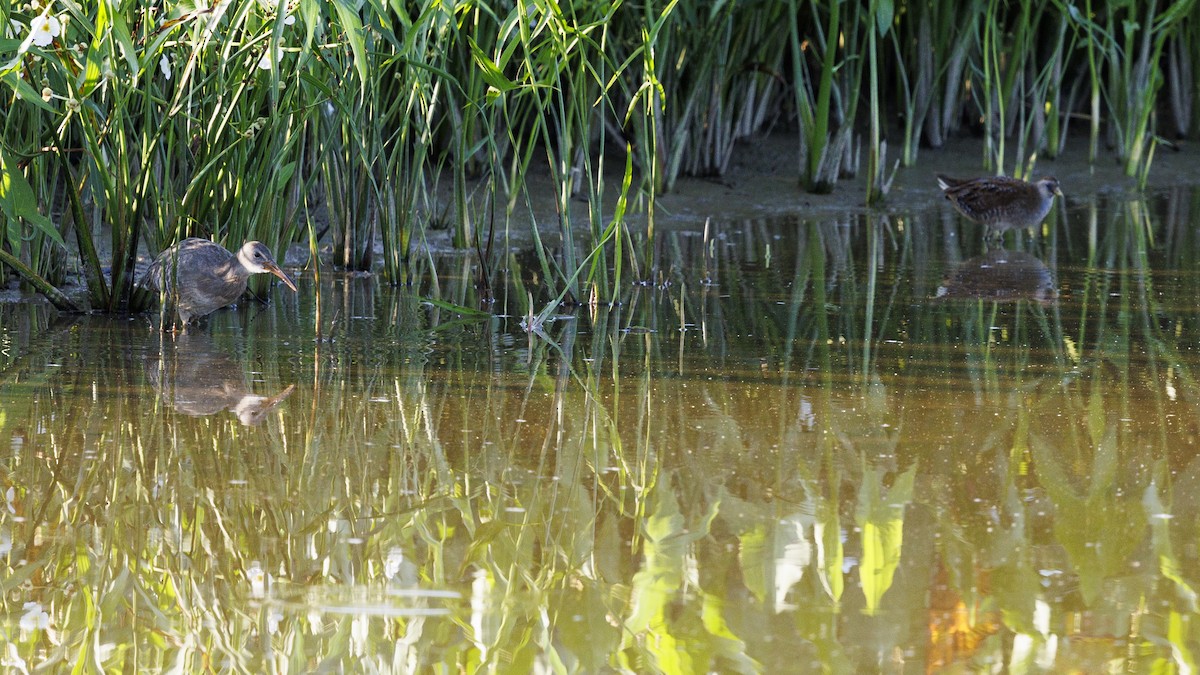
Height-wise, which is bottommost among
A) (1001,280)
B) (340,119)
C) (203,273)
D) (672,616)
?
(672,616)

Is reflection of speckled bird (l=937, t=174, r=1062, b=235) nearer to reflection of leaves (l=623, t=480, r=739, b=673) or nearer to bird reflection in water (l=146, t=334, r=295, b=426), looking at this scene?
bird reflection in water (l=146, t=334, r=295, b=426)

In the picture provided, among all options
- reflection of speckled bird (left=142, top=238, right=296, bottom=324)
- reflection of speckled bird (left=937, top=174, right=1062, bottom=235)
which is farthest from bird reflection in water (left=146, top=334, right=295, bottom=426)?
reflection of speckled bird (left=937, top=174, right=1062, bottom=235)

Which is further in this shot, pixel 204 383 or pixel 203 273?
pixel 203 273

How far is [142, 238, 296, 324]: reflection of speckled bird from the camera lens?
412 centimetres

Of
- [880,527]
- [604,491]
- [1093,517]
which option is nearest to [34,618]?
[604,491]

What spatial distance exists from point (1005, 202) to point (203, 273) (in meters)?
3.75

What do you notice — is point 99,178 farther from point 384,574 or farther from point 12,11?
point 384,574

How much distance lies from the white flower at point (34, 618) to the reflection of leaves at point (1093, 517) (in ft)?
4.84

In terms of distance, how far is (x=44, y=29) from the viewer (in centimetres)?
340

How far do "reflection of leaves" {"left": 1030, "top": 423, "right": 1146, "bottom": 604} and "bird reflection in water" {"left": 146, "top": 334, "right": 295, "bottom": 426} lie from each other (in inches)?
62.6

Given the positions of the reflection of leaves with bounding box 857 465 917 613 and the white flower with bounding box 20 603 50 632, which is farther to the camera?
the reflection of leaves with bounding box 857 465 917 613

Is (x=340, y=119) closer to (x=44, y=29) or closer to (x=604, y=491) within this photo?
(x=44, y=29)

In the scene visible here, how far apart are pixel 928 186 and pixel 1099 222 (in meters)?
1.25

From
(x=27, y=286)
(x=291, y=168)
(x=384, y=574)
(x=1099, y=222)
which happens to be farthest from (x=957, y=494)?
(x=1099, y=222)
